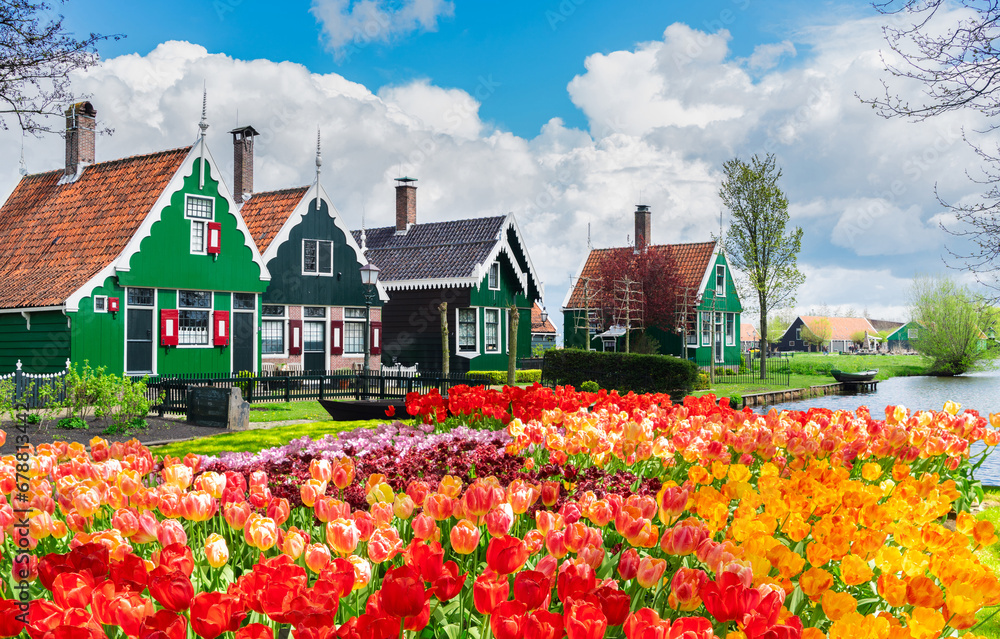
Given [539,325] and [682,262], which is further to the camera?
[539,325]

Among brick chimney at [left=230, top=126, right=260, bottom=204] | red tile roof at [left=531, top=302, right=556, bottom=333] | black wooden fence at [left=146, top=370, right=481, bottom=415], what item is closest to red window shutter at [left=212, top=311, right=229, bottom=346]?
black wooden fence at [left=146, top=370, right=481, bottom=415]

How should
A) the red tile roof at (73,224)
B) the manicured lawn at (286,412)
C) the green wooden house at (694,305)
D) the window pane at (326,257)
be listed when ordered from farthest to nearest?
the green wooden house at (694,305) → the window pane at (326,257) → the red tile roof at (73,224) → the manicured lawn at (286,412)

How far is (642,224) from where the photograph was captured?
40969 mm

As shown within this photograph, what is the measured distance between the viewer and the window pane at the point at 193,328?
22.1 metres

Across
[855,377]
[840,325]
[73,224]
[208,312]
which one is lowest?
[855,377]

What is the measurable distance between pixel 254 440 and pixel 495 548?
811 cm

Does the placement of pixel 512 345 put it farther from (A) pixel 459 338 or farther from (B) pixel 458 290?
(A) pixel 459 338

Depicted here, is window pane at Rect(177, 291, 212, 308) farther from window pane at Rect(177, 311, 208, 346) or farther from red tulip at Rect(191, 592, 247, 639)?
red tulip at Rect(191, 592, 247, 639)

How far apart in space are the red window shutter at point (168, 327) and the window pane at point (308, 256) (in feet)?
17.2

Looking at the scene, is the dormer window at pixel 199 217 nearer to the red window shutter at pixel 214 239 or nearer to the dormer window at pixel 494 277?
the red window shutter at pixel 214 239

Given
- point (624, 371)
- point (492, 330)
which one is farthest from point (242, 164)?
point (624, 371)

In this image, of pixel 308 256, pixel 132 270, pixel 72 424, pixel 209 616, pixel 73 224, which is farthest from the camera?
pixel 308 256

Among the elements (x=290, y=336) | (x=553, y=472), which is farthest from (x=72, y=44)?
(x=290, y=336)

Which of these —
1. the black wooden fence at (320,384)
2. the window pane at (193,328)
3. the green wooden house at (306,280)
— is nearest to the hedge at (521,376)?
the green wooden house at (306,280)
